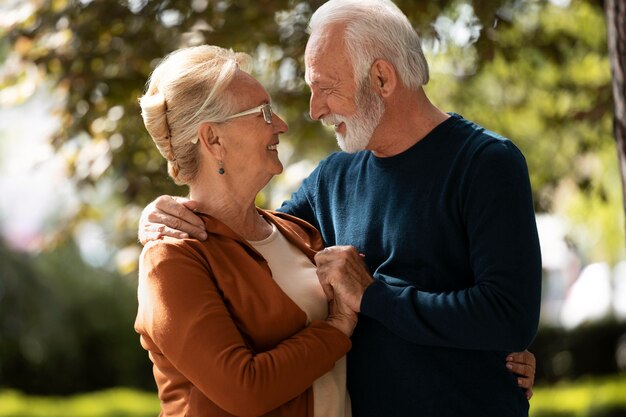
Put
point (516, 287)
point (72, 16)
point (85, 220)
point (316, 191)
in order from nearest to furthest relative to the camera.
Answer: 1. point (516, 287)
2. point (316, 191)
3. point (72, 16)
4. point (85, 220)

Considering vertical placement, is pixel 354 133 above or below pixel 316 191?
above

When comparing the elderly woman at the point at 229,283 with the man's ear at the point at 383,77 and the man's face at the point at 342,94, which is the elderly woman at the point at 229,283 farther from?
the man's ear at the point at 383,77

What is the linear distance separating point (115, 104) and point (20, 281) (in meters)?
3.94

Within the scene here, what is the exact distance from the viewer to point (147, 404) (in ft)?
26.6

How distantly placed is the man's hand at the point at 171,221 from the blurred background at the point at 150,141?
6.10 feet

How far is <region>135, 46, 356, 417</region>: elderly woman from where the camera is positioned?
2.44m

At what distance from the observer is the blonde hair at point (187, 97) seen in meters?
2.65

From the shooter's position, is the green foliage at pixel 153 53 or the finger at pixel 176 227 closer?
the finger at pixel 176 227

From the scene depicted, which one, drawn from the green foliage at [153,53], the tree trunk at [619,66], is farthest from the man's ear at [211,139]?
the green foliage at [153,53]

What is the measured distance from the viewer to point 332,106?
277cm

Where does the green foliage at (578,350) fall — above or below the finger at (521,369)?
below

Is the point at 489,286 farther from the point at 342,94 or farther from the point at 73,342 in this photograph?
the point at 73,342

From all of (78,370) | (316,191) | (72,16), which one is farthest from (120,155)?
(78,370)

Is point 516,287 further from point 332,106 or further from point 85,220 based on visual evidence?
point 85,220
